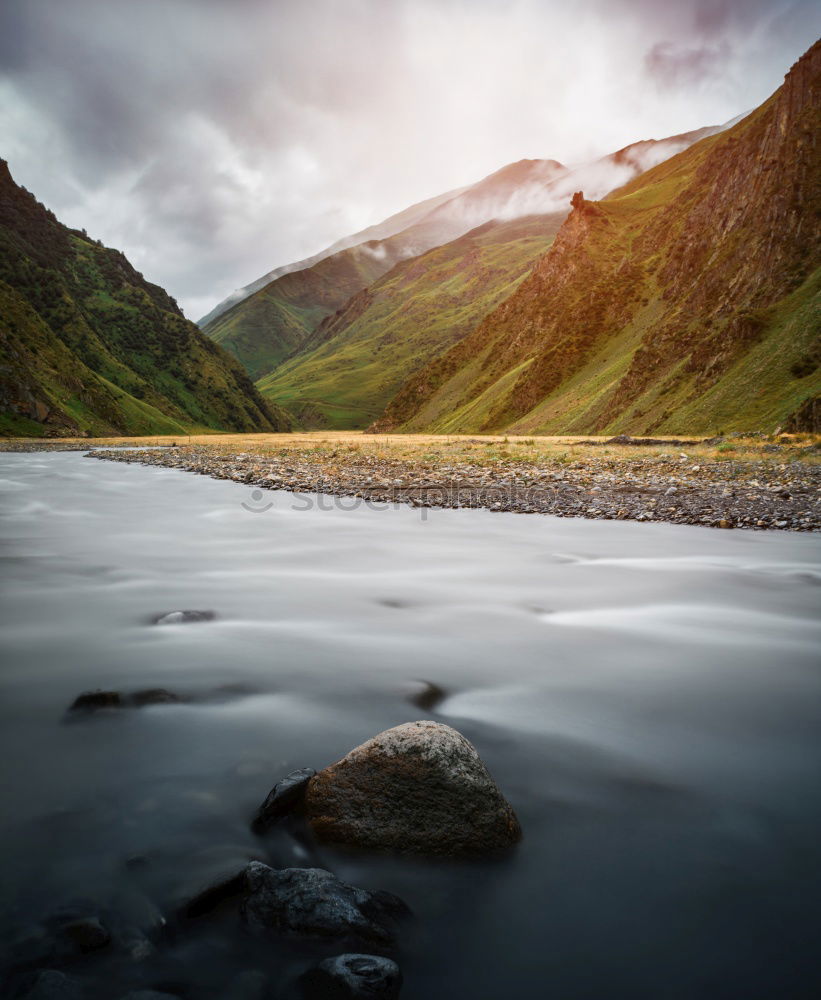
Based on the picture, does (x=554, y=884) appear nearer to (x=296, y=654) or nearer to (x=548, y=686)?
(x=548, y=686)

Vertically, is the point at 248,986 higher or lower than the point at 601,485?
lower

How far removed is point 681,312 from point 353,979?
265 ft

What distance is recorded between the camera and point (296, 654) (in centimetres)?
754

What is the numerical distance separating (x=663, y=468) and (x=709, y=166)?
9478cm

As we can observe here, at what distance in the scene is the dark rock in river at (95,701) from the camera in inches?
233

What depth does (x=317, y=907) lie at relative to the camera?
129 inches

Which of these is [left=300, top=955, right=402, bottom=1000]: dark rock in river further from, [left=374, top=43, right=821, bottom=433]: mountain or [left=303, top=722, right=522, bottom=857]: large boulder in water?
[left=374, top=43, right=821, bottom=433]: mountain

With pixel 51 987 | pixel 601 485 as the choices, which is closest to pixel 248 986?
pixel 51 987

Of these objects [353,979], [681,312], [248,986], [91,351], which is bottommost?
[248,986]

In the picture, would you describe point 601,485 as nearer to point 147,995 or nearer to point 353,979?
point 353,979

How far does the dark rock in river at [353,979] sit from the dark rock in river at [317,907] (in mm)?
240

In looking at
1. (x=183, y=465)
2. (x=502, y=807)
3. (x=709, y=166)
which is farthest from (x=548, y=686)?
(x=709, y=166)

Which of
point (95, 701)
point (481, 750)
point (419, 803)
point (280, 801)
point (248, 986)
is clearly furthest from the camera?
point (95, 701)

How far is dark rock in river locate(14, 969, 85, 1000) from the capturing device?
2879 mm
